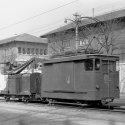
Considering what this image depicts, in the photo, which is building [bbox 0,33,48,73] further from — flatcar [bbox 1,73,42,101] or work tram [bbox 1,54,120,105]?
work tram [bbox 1,54,120,105]

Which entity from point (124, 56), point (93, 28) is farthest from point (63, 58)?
point (93, 28)

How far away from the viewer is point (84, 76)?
1808 centimetres

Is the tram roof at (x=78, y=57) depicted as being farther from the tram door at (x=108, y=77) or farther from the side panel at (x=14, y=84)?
the side panel at (x=14, y=84)

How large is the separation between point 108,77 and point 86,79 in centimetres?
125

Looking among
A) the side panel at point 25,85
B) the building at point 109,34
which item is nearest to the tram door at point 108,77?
the side panel at point 25,85

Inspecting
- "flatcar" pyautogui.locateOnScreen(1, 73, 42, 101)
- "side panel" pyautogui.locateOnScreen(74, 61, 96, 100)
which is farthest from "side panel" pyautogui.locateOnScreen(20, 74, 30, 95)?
"side panel" pyautogui.locateOnScreen(74, 61, 96, 100)

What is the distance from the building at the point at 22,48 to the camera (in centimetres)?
7338

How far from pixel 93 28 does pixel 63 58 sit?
80.5ft

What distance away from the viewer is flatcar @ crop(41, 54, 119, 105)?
17625 mm

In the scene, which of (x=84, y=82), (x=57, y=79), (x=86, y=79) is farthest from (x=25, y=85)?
(x=86, y=79)

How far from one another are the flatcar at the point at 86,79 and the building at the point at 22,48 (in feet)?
166

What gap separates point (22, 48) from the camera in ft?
249

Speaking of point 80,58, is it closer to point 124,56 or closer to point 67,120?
point 67,120

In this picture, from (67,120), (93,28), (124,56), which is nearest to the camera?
(67,120)
